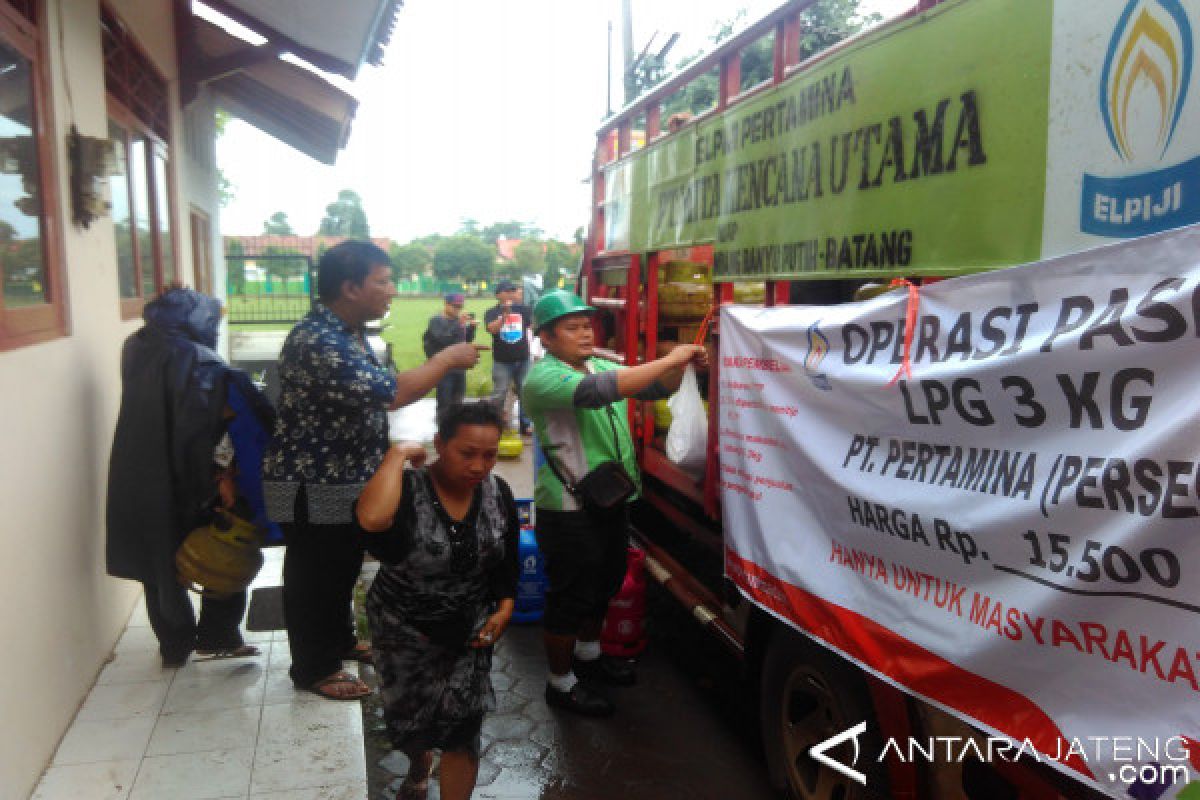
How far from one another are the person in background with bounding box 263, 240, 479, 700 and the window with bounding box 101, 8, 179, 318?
4.42ft

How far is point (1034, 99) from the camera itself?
1997 millimetres

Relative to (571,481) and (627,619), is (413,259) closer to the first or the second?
(627,619)

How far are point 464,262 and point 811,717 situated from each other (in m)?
66.4

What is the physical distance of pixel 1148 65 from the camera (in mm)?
1750

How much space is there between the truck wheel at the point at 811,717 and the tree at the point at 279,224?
290ft

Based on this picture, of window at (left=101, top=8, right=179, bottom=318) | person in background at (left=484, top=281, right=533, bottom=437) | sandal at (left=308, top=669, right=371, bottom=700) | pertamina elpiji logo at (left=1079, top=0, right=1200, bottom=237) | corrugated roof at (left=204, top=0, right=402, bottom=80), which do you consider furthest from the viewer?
person in background at (left=484, top=281, right=533, bottom=437)

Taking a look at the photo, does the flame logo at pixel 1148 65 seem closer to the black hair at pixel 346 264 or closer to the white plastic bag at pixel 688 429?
the white plastic bag at pixel 688 429

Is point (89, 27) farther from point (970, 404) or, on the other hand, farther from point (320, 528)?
point (970, 404)

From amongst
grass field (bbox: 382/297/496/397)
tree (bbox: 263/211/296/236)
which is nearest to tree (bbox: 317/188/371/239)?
tree (bbox: 263/211/296/236)

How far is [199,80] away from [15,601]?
19.1 feet

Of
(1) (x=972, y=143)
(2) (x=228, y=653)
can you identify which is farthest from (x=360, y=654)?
(1) (x=972, y=143)

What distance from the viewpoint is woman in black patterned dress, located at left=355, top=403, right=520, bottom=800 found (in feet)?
8.59

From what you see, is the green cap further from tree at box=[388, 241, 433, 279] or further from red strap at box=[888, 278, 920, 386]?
tree at box=[388, 241, 433, 279]

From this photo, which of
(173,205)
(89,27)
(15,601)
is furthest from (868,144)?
(173,205)
